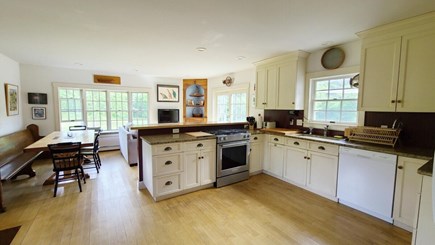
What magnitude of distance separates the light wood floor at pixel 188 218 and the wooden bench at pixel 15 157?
37cm

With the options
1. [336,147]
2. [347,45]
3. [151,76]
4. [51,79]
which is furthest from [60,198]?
[347,45]

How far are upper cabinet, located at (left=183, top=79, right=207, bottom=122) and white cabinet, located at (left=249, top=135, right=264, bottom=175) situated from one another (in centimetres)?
338

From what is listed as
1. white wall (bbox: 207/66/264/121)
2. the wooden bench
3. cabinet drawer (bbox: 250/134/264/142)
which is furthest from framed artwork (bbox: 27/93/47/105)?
cabinet drawer (bbox: 250/134/264/142)

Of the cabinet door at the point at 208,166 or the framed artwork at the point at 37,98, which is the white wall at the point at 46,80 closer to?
the framed artwork at the point at 37,98

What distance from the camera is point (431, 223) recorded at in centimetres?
145

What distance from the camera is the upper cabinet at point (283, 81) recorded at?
354cm

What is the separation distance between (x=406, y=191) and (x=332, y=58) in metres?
2.18

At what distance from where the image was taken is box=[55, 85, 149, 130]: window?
548 cm

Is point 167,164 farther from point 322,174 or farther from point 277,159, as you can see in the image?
point 322,174

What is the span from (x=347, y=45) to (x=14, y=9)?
14.3 feet

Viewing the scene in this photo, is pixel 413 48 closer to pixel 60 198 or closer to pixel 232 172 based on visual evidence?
pixel 232 172

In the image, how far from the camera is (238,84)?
553cm

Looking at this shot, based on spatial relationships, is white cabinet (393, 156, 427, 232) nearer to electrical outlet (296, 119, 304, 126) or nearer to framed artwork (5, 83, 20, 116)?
electrical outlet (296, 119, 304, 126)

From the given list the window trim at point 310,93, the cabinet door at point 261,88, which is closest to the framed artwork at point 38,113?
the cabinet door at point 261,88
